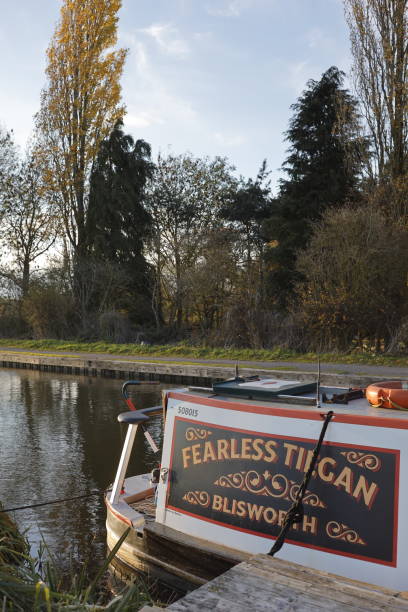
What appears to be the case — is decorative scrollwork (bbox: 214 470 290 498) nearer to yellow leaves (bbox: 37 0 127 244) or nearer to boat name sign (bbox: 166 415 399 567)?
boat name sign (bbox: 166 415 399 567)

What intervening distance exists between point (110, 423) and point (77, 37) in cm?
2497

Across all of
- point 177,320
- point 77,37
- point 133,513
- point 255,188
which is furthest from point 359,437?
point 77,37

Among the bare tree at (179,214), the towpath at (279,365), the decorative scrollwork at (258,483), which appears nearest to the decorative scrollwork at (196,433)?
the decorative scrollwork at (258,483)

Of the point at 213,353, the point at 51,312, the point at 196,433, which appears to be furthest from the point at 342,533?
the point at 51,312

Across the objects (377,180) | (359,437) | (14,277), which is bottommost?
(359,437)

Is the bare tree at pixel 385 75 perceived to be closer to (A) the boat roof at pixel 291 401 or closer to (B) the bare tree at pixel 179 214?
(B) the bare tree at pixel 179 214

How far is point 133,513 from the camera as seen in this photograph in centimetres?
532

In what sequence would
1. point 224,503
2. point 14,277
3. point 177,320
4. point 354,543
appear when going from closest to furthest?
point 354,543, point 224,503, point 177,320, point 14,277

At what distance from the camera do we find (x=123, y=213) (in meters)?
28.8

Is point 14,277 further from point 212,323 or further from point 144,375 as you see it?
point 144,375

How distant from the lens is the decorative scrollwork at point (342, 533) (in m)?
3.69

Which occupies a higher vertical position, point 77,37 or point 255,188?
point 77,37

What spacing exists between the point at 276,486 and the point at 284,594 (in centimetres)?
142

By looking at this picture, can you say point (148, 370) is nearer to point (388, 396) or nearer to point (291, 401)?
point (291, 401)
